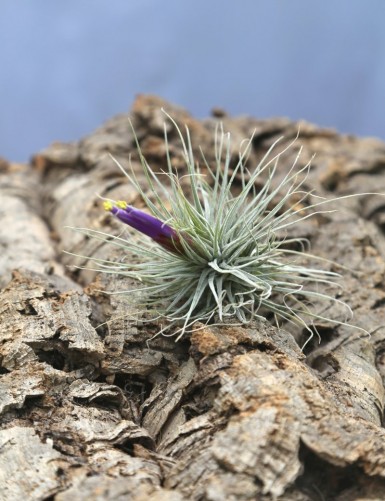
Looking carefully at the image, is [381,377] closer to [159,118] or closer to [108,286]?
[108,286]

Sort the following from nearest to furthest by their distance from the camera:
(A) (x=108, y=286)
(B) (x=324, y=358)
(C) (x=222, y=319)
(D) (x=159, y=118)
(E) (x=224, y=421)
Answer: (E) (x=224, y=421)
(C) (x=222, y=319)
(B) (x=324, y=358)
(A) (x=108, y=286)
(D) (x=159, y=118)

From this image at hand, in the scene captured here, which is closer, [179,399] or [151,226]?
[179,399]

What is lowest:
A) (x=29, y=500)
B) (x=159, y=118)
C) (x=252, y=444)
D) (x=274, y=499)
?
(x=29, y=500)

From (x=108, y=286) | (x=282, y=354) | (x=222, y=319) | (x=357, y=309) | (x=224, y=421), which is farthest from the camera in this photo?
(x=357, y=309)

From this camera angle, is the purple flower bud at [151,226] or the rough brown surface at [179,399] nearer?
the rough brown surface at [179,399]

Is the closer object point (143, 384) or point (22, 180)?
point (143, 384)

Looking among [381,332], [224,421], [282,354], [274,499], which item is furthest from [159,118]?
[274,499]
